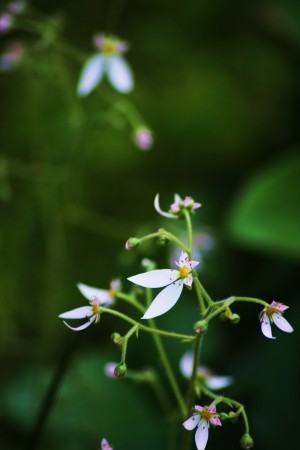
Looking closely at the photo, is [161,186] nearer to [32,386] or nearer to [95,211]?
[95,211]

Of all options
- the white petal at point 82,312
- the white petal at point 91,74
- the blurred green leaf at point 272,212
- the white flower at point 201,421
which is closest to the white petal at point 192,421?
the white flower at point 201,421

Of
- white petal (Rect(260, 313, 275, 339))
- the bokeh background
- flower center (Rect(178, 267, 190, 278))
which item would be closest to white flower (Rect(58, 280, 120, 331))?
flower center (Rect(178, 267, 190, 278))

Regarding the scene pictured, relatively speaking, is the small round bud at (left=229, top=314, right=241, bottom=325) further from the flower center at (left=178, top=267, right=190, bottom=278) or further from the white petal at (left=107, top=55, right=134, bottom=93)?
the white petal at (left=107, top=55, right=134, bottom=93)

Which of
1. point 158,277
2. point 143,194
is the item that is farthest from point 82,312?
point 143,194

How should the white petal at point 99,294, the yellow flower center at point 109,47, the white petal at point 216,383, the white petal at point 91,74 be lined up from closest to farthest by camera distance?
the white petal at point 99,294
the white petal at point 216,383
the white petal at point 91,74
the yellow flower center at point 109,47

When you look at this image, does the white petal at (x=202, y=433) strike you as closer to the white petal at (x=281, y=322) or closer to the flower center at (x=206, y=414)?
the flower center at (x=206, y=414)

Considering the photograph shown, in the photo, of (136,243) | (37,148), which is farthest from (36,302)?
(136,243)
